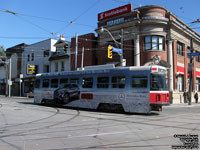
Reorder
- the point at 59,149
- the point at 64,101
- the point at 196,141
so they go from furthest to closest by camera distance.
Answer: the point at 64,101 → the point at 196,141 → the point at 59,149

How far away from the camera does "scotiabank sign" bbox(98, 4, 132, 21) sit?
26.8 meters

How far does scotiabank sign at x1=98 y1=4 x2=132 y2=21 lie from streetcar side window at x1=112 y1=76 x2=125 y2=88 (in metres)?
14.9

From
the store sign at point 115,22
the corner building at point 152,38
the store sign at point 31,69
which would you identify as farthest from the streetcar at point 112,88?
the store sign at point 31,69

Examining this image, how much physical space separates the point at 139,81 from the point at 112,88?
2.07 meters

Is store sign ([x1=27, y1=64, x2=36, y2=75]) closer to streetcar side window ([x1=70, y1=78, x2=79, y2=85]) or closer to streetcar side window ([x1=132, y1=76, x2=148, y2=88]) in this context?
streetcar side window ([x1=70, y1=78, x2=79, y2=85])

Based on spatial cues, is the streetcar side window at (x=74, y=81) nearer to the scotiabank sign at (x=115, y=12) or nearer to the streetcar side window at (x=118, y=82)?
the streetcar side window at (x=118, y=82)

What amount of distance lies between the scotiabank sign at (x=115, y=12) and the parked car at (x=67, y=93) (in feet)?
47.3

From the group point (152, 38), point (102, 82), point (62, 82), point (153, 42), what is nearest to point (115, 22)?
point (152, 38)

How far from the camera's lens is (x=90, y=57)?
103 ft

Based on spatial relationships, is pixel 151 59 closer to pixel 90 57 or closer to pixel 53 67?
pixel 90 57

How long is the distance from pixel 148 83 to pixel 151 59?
12.4 m

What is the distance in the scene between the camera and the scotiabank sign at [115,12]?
26.8 m

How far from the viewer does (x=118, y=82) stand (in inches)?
569

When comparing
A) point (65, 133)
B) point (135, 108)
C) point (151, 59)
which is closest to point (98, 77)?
point (135, 108)
